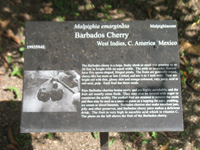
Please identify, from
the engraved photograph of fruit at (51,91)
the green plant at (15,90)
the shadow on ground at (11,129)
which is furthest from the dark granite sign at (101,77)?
the green plant at (15,90)

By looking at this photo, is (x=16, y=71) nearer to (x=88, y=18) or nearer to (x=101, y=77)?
(x=88, y=18)

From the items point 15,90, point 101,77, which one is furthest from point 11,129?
point 101,77

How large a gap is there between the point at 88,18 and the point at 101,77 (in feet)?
7.07

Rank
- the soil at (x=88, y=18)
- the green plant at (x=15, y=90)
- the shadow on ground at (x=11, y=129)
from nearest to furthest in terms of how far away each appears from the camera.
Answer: the shadow on ground at (x=11, y=129), the soil at (x=88, y=18), the green plant at (x=15, y=90)

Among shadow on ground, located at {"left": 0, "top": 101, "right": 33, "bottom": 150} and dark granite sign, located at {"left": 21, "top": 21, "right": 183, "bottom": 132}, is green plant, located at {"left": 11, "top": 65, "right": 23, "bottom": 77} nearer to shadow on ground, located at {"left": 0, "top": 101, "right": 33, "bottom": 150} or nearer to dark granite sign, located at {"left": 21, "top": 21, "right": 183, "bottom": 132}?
shadow on ground, located at {"left": 0, "top": 101, "right": 33, "bottom": 150}

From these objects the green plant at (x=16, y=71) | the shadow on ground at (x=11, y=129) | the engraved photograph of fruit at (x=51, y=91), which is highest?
the green plant at (x=16, y=71)

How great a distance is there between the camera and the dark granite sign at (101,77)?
2.09 metres

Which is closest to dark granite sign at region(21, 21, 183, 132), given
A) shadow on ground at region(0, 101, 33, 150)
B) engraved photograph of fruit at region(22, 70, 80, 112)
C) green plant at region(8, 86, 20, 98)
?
engraved photograph of fruit at region(22, 70, 80, 112)

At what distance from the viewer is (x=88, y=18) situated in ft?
13.2

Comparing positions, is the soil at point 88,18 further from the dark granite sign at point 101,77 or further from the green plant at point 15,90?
the dark granite sign at point 101,77

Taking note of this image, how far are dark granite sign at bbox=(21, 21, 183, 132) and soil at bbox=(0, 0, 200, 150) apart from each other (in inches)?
46.4

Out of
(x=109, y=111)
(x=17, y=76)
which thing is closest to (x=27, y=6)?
(x=17, y=76)

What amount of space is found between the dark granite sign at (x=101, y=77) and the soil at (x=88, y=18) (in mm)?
1178

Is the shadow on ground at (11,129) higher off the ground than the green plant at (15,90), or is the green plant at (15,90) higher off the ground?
the green plant at (15,90)
